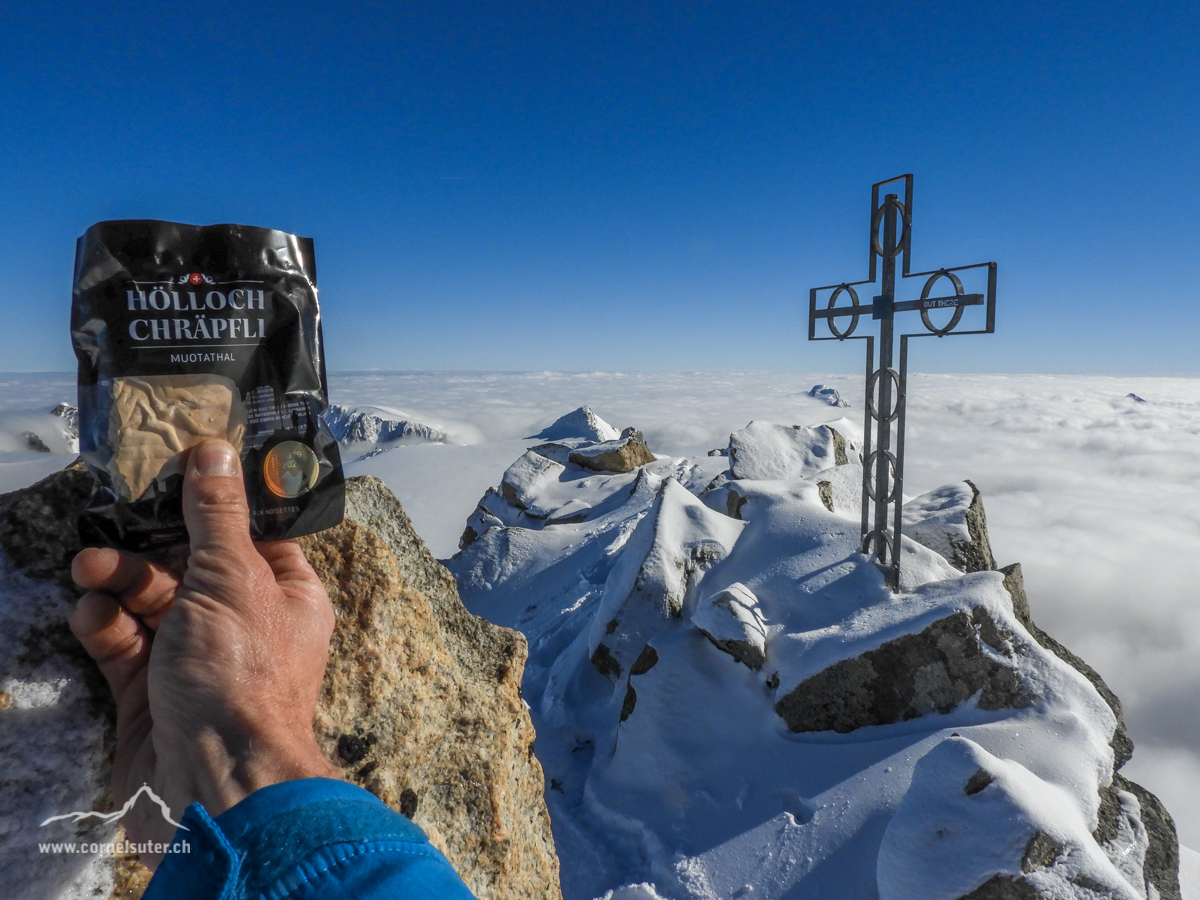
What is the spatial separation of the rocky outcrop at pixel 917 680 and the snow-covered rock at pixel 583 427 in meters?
19.5

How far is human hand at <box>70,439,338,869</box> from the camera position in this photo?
1.14 m

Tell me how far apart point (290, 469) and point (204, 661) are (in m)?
0.47

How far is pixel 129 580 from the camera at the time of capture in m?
1.30

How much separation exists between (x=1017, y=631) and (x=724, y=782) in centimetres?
221

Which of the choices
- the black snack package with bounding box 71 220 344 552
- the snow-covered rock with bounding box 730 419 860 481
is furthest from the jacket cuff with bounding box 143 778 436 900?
the snow-covered rock with bounding box 730 419 860 481

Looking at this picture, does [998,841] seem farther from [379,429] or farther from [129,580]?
[379,429]

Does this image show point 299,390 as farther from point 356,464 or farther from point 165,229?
point 356,464

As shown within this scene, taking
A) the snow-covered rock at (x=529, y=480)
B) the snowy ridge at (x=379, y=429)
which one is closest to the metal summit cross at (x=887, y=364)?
the snow-covered rock at (x=529, y=480)

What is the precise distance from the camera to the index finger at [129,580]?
1.25 meters

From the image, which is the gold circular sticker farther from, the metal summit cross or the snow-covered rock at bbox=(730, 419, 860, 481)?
the snow-covered rock at bbox=(730, 419, 860, 481)

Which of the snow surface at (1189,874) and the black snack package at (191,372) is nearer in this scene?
the black snack package at (191,372)

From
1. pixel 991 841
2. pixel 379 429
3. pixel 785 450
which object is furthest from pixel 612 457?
pixel 379 429

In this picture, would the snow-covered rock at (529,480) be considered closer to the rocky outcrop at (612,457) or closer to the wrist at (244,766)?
the rocky outcrop at (612,457)

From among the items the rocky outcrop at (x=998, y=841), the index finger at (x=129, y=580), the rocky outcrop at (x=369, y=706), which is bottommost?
the rocky outcrop at (x=998, y=841)
